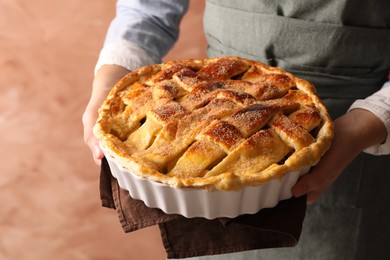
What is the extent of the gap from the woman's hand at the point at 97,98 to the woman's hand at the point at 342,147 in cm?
29

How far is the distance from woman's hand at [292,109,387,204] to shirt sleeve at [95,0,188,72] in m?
0.37

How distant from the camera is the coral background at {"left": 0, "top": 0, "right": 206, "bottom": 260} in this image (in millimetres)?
1700

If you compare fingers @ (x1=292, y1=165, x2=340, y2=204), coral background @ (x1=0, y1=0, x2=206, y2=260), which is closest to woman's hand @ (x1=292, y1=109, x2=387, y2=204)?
fingers @ (x1=292, y1=165, x2=340, y2=204)

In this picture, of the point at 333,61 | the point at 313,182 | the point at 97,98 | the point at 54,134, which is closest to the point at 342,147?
the point at 313,182

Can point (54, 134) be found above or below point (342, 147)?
below

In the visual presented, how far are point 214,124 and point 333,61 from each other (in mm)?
278

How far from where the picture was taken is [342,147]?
76cm

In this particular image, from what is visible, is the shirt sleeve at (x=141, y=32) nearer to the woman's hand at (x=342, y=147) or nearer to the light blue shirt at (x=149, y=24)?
the light blue shirt at (x=149, y=24)

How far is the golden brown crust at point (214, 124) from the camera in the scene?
67 centimetres

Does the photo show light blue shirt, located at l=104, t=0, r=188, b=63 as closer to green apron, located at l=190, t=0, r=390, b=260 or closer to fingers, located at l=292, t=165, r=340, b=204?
green apron, located at l=190, t=0, r=390, b=260

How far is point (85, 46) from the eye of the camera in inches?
67.6

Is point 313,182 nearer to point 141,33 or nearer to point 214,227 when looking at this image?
point 214,227

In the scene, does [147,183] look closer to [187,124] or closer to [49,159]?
[187,124]

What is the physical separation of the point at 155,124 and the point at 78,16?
1.07 m
